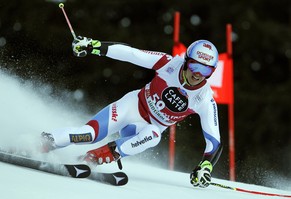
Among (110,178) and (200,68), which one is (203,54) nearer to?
(200,68)

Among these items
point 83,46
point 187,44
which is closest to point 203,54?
point 83,46

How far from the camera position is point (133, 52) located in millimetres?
6316

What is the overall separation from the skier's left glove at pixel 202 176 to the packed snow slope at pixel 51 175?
0.09 m

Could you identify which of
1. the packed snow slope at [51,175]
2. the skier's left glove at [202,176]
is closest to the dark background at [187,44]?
the packed snow slope at [51,175]

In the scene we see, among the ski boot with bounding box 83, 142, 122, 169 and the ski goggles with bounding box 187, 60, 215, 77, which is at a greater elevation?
the ski goggles with bounding box 187, 60, 215, 77

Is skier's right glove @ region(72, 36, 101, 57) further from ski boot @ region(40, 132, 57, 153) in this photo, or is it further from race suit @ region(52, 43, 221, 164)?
ski boot @ region(40, 132, 57, 153)

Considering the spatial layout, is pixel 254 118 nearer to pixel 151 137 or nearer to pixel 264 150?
pixel 264 150

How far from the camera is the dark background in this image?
15.0 metres

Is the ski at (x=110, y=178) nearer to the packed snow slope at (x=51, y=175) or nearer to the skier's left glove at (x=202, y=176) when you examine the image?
the packed snow slope at (x=51, y=175)

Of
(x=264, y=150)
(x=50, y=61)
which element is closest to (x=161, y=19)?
(x=264, y=150)

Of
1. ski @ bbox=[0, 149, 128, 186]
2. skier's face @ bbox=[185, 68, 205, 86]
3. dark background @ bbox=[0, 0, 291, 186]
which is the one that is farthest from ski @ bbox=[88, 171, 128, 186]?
dark background @ bbox=[0, 0, 291, 186]

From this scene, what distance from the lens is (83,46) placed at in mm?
6164

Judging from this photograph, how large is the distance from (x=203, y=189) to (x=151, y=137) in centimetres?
90

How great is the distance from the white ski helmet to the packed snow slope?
1.08 m
